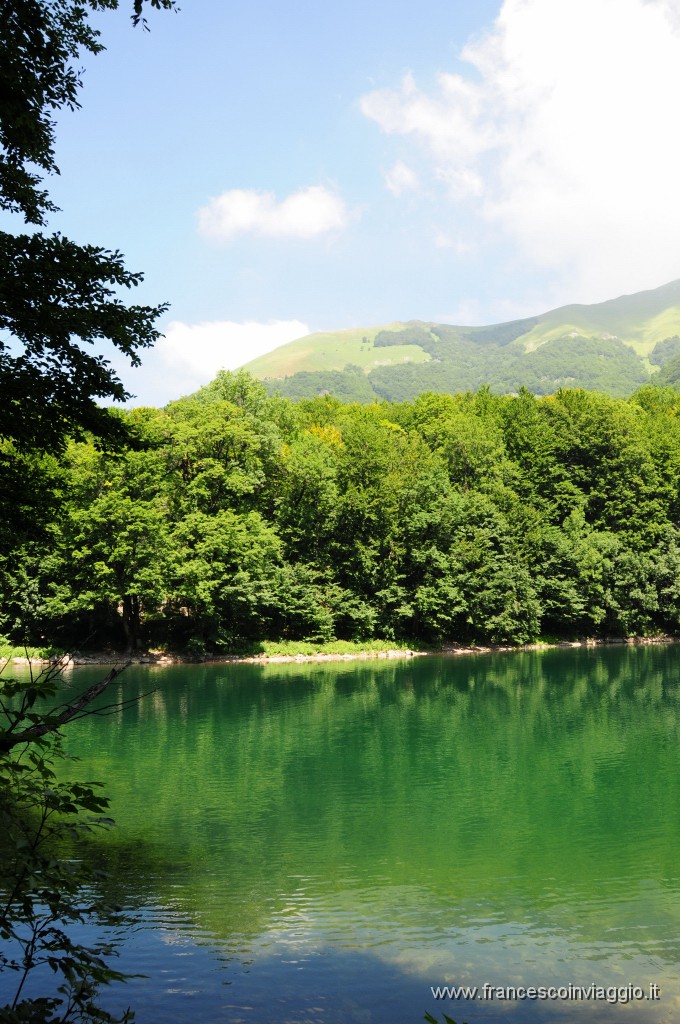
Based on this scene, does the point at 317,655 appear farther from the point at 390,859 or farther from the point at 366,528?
the point at 390,859

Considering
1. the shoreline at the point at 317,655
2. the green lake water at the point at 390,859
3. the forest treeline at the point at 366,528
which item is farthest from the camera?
the forest treeline at the point at 366,528

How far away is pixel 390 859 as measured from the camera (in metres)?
14.5

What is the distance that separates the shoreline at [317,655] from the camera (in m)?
48.5

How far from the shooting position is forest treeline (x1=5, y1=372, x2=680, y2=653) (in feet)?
161

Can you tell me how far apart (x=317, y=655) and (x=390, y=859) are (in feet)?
128

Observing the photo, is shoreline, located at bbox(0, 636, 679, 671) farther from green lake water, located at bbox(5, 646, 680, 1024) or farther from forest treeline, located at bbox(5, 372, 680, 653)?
green lake water, located at bbox(5, 646, 680, 1024)

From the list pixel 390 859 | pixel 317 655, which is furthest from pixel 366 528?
pixel 390 859

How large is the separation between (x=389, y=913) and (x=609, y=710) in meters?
22.3

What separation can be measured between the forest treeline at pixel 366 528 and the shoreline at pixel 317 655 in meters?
0.91

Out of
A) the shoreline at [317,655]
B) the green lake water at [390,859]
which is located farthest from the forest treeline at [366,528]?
the green lake water at [390,859]

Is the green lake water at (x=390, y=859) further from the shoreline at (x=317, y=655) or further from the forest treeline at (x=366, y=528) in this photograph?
the forest treeline at (x=366, y=528)

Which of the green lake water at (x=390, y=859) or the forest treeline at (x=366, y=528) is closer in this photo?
the green lake water at (x=390, y=859)

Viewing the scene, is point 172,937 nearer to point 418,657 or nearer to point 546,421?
point 418,657

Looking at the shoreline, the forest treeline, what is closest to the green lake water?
the shoreline
